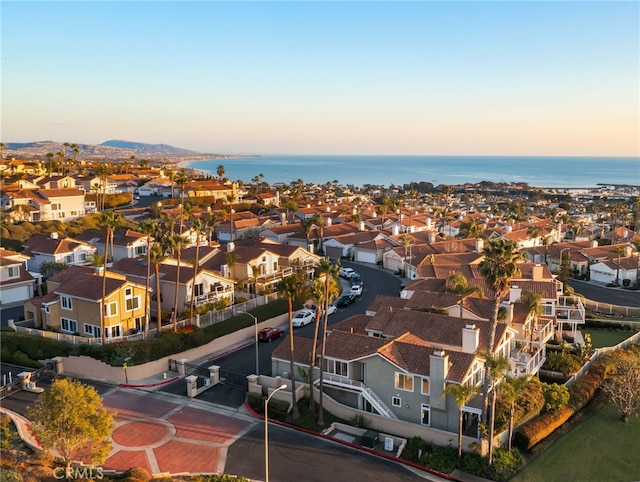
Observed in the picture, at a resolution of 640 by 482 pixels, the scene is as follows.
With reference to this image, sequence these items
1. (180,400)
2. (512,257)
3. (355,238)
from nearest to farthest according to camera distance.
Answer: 1. (512,257)
2. (180,400)
3. (355,238)

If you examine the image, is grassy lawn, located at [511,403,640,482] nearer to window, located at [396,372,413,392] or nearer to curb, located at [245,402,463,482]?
curb, located at [245,402,463,482]

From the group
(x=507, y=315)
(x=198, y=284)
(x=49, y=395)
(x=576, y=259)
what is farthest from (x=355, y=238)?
(x=49, y=395)

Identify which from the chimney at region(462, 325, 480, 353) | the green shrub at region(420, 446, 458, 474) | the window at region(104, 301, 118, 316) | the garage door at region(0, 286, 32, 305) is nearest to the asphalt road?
the green shrub at region(420, 446, 458, 474)

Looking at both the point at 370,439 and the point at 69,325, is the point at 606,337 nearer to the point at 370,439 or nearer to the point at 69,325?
the point at 370,439

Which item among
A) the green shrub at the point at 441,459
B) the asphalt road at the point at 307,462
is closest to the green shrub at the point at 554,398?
the green shrub at the point at 441,459

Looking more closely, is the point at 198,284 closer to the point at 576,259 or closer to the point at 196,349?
the point at 196,349

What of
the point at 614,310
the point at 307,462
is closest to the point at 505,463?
the point at 307,462
